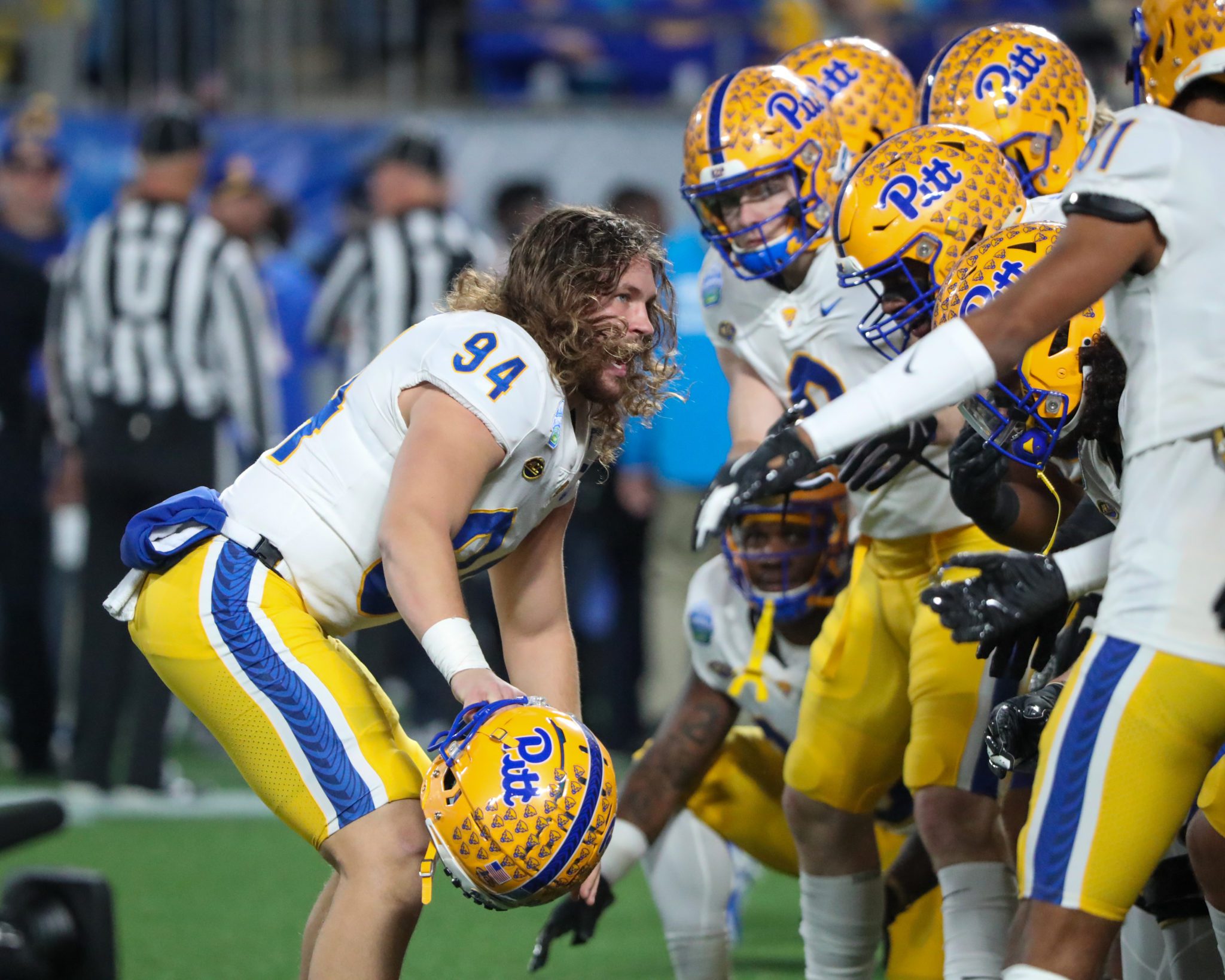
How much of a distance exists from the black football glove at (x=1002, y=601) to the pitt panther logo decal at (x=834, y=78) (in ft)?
5.27

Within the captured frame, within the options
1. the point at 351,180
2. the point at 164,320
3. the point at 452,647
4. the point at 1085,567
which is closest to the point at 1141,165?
the point at 1085,567

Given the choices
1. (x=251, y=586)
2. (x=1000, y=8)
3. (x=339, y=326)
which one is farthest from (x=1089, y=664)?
(x=1000, y=8)

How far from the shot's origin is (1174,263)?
229 centimetres

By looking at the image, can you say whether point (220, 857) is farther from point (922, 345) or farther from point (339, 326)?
point (922, 345)

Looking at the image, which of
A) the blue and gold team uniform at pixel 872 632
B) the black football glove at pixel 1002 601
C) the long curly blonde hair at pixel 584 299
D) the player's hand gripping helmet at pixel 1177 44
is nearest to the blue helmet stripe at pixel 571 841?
the black football glove at pixel 1002 601

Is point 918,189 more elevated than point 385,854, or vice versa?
point 918,189

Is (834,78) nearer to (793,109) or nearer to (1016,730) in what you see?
(793,109)

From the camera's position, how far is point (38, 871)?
3.14 metres

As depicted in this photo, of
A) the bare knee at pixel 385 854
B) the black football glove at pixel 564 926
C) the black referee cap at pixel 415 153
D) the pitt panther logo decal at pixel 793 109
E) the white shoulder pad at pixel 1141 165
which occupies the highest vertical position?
the white shoulder pad at pixel 1141 165

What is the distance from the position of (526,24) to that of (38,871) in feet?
27.6

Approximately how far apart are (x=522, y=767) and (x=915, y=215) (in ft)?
4.08

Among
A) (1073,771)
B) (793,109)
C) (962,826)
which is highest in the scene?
(793,109)

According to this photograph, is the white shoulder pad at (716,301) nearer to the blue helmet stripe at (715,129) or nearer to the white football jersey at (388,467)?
the blue helmet stripe at (715,129)

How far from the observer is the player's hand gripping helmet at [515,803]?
2510mm
